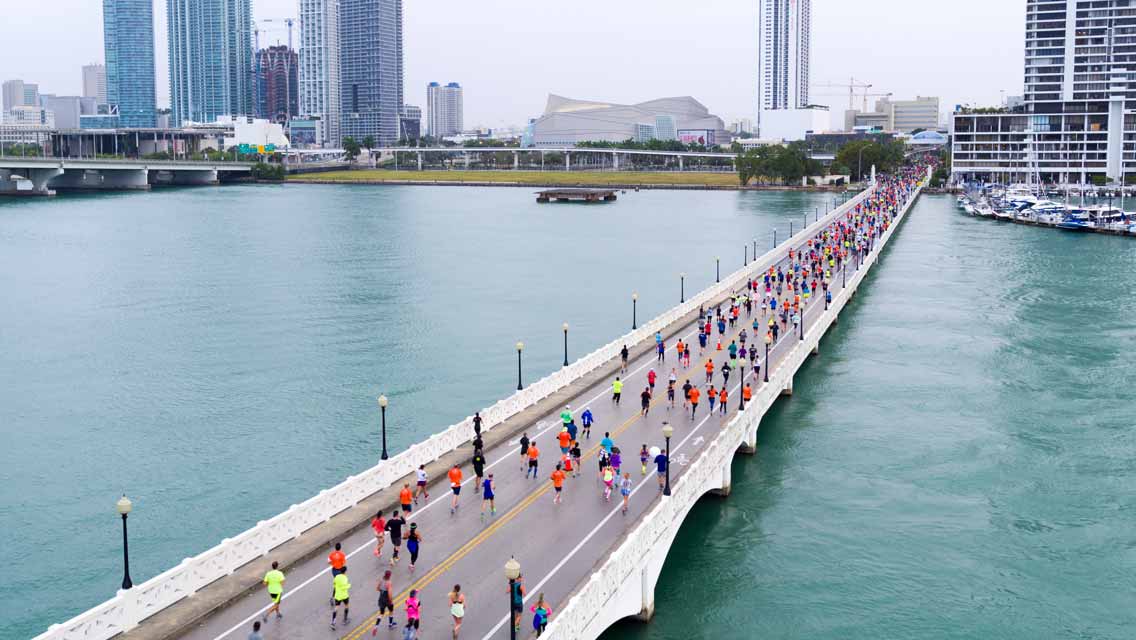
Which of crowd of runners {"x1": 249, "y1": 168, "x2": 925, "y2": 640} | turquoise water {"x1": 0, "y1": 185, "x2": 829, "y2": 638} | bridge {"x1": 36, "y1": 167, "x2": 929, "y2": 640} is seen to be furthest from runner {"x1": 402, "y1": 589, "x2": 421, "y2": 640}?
turquoise water {"x1": 0, "y1": 185, "x2": 829, "y2": 638}

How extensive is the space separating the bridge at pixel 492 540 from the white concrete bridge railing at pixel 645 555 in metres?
0.05

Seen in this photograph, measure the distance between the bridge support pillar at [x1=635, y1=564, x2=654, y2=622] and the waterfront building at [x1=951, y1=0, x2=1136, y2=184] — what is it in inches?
6937

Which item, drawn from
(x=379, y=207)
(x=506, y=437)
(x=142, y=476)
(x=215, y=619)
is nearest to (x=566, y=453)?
(x=506, y=437)

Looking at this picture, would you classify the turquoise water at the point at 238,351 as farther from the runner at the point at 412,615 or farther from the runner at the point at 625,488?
the runner at the point at 625,488

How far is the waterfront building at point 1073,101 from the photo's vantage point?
178500 millimetres

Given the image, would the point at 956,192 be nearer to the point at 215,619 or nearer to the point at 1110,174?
the point at 1110,174

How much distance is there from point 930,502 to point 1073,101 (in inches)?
6643

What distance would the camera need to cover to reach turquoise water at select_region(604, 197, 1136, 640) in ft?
Result: 87.1

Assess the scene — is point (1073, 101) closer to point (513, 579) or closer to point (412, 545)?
point (412, 545)

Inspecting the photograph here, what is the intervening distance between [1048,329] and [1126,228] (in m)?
65.9

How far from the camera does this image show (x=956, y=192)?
191 m

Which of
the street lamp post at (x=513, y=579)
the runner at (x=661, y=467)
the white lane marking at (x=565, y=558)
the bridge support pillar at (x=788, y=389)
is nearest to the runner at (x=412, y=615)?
the white lane marking at (x=565, y=558)

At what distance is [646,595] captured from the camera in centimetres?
2503

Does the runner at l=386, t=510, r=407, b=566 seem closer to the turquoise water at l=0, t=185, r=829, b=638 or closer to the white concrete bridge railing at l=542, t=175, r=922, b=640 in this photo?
the white concrete bridge railing at l=542, t=175, r=922, b=640
